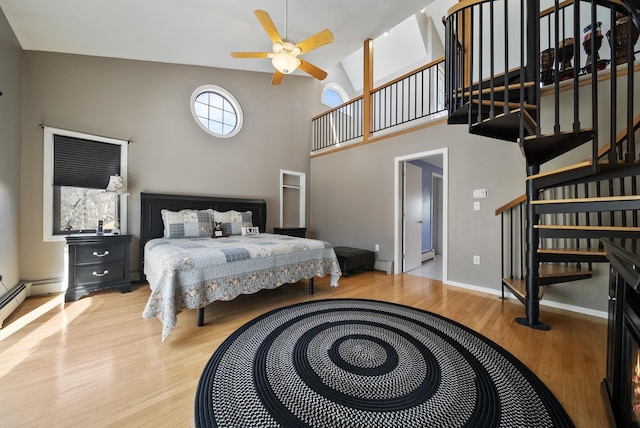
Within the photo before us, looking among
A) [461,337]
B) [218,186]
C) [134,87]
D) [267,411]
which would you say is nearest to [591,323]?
[461,337]

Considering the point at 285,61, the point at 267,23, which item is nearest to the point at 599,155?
the point at 285,61

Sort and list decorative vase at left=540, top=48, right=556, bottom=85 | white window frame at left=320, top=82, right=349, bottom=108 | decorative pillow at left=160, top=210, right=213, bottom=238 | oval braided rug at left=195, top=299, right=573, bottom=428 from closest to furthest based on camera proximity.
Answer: oval braided rug at left=195, top=299, right=573, bottom=428 → decorative vase at left=540, top=48, right=556, bottom=85 → decorative pillow at left=160, top=210, right=213, bottom=238 → white window frame at left=320, top=82, right=349, bottom=108

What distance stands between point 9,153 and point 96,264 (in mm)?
1337

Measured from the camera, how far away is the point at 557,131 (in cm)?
172

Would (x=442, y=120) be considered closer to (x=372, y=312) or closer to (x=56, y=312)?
(x=372, y=312)

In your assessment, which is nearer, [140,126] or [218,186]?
[140,126]

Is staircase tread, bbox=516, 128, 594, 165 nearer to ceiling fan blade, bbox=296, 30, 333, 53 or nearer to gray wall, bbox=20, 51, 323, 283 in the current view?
ceiling fan blade, bbox=296, 30, 333, 53

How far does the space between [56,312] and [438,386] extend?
131 inches

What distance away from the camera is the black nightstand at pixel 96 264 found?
271cm

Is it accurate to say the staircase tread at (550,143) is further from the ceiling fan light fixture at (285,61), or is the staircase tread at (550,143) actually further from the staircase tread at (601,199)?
the ceiling fan light fixture at (285,61)

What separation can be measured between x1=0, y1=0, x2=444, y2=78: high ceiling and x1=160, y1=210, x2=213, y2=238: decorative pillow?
2.10 meters

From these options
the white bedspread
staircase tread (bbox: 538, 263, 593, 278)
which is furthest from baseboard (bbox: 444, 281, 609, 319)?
the white bedspread

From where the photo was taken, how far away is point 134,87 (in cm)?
347

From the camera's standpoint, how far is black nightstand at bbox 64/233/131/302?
8.89 feet
